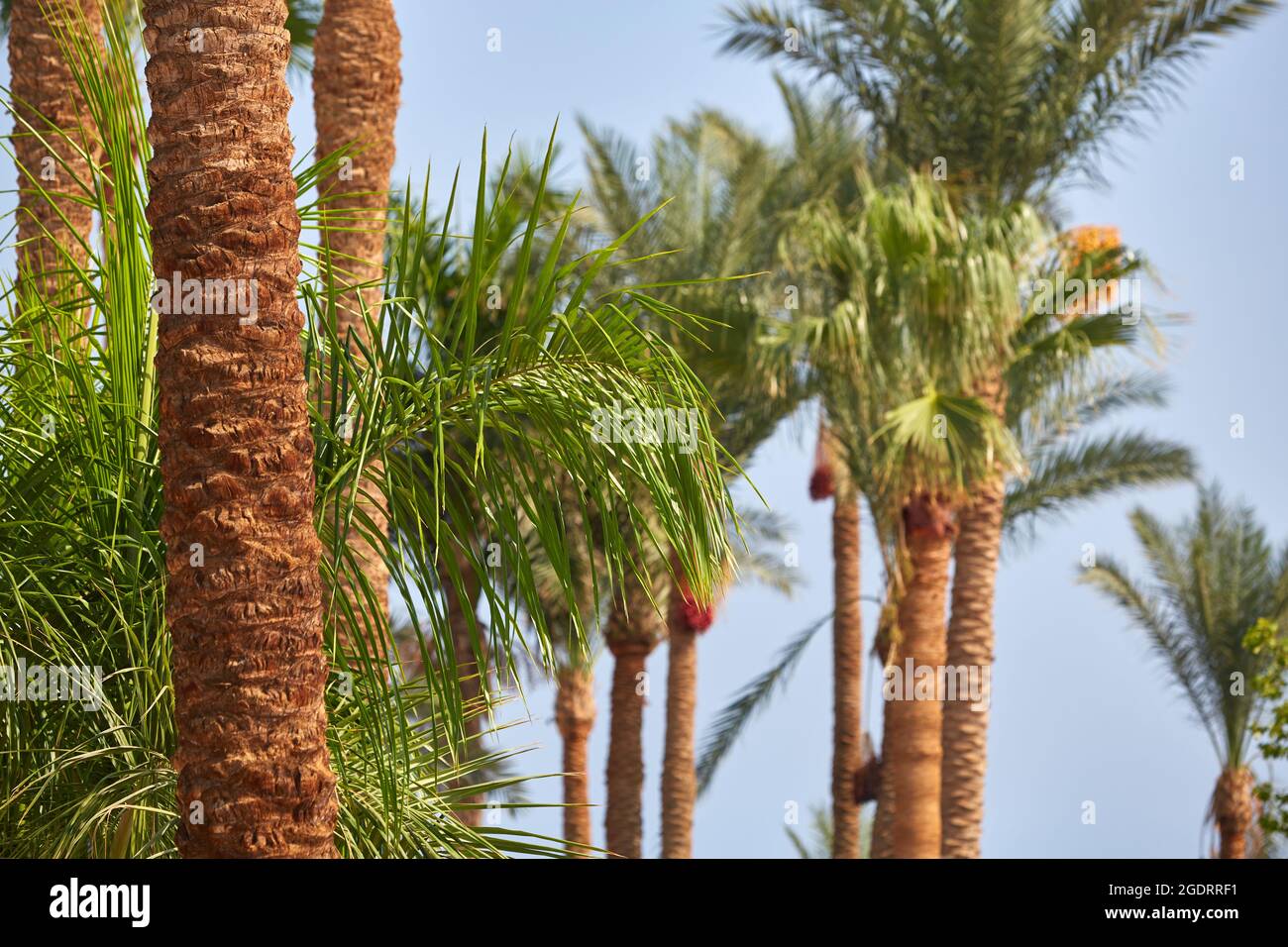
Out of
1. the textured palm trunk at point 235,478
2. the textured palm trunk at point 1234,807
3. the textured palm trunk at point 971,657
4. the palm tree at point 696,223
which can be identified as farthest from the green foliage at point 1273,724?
the textured palm trunk at point 235,478

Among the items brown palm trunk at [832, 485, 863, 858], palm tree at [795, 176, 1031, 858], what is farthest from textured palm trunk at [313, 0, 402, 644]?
brown palm trunk at [832, 485, 863, 858]

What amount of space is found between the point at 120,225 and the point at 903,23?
10.3m

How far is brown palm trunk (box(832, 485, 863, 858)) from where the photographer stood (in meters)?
16.2

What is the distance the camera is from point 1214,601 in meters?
18.2

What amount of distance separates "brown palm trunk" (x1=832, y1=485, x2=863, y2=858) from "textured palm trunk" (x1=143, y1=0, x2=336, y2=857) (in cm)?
1278

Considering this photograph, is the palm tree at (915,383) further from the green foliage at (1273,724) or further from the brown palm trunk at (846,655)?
the brown palm trunk at (846,655)

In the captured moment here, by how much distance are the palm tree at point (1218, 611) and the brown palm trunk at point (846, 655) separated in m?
4.06

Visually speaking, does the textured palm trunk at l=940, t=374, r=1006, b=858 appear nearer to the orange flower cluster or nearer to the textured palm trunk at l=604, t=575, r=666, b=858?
the orange flower cluster

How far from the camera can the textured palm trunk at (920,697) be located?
11617 millimetres

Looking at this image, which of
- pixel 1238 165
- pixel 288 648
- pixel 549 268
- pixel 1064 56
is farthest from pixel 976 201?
pixel 288 648

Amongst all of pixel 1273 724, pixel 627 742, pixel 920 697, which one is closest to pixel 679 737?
pixel 627 742

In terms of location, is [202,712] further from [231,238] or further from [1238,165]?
[1238,165]

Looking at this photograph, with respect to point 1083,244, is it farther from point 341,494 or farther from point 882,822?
point 341,494

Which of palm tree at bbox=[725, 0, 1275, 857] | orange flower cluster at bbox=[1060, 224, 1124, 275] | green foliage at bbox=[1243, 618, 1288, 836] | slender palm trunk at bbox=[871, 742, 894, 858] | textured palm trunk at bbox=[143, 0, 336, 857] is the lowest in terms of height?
slender palm trunk at bbox=[871, 742, 894, 858]
